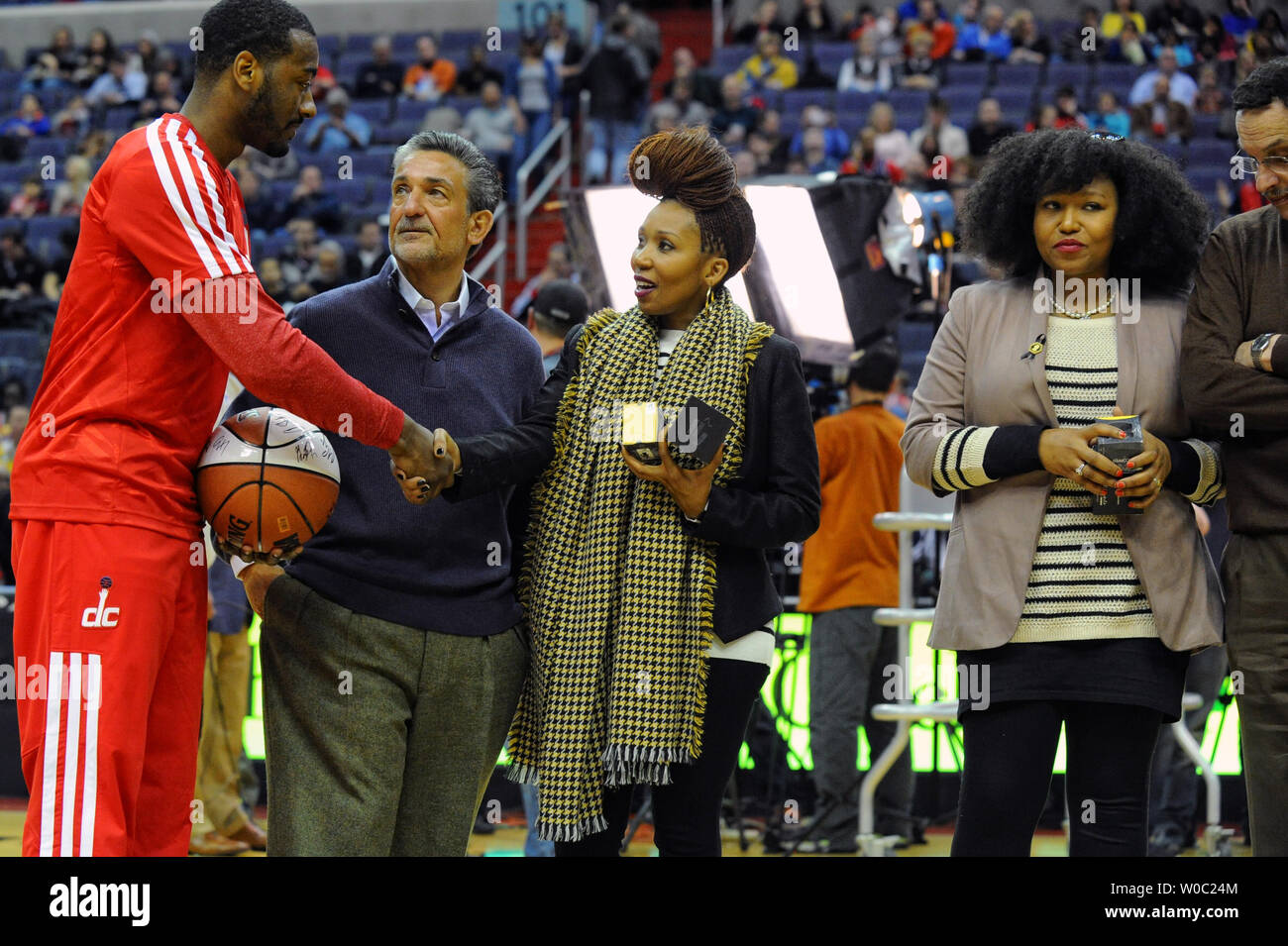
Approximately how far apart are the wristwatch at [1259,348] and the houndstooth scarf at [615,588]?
3.00ft

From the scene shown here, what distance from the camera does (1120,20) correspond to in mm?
13445

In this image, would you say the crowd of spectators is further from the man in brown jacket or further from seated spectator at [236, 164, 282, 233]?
the man in brown jacket

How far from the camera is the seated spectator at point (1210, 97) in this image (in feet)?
39.3

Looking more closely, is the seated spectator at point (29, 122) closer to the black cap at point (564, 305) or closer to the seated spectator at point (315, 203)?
the seated spectator at point (315, 203)

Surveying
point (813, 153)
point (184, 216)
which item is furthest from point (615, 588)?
point (813, 153)

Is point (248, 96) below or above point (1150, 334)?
above

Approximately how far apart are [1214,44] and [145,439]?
11828mm

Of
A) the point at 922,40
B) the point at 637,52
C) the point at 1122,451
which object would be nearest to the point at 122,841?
the point at 1122,451

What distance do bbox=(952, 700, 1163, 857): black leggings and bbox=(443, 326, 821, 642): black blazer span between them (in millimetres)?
500

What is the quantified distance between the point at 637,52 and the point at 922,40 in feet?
8.76

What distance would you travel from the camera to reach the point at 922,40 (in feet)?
45.0

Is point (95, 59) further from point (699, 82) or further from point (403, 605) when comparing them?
point (403, 605)

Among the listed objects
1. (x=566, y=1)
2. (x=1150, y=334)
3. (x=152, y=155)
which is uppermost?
(x=566, y=1)
